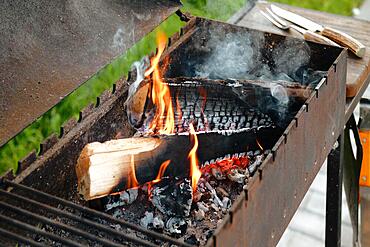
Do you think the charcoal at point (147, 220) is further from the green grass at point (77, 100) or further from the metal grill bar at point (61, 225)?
the green grass at point (77, 100)

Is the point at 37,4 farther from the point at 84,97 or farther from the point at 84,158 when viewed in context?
the point at 84,97

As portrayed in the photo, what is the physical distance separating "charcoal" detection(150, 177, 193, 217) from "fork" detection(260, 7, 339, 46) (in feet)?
2.64

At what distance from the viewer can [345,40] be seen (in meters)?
2.53

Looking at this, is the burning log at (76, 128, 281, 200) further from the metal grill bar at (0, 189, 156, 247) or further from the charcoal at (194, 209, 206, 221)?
the metal grill bar at (0, 189, 156, 247)

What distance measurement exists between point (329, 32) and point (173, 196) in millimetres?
968

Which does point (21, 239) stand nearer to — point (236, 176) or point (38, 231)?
point (38, 231)

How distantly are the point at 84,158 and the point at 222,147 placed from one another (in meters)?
0.48

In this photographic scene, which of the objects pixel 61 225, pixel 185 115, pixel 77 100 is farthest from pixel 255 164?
pixel 77 100

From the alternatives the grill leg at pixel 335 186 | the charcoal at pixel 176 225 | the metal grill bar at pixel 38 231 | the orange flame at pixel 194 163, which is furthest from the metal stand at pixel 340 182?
the metal grill bar at pixel 38 231

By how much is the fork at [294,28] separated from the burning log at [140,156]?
0.54 m

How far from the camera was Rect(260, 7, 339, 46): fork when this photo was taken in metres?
2.53

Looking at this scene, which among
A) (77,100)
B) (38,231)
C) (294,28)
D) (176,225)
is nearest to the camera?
(38,231)

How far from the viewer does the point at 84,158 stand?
1902 millimetres

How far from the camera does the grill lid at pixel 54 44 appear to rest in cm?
195
